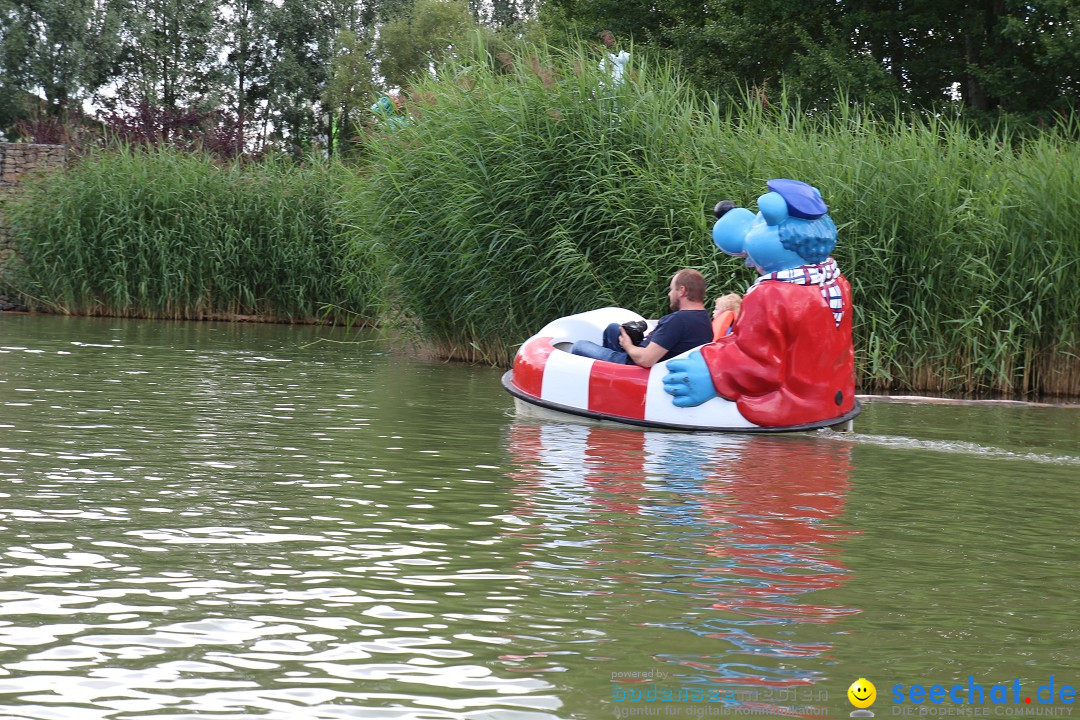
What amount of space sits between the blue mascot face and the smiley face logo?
542cm

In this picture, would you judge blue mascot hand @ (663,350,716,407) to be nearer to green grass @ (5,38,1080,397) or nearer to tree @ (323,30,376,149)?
green grass @ (5,38,1080,397)

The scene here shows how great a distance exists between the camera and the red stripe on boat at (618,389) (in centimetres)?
882

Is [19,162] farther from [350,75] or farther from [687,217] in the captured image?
[350,75]

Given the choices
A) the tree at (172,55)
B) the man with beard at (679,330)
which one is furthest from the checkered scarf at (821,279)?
the tree at (172,55)

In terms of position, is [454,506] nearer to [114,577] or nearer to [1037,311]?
[114,577]

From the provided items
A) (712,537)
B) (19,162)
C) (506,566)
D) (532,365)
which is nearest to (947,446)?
(532,365)

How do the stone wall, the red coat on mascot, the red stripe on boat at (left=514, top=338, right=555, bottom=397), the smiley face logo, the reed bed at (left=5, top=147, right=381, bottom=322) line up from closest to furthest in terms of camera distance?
the smiley face logo
the red coat on mascot
the red stripe on boat at (left=514, top=338, right=555, bottom=397)
the reed bed at (left=5, top=147, right=381, bottom=322)
the stone wall

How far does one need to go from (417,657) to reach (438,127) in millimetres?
10063

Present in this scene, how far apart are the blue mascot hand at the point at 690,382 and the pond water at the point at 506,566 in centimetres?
26

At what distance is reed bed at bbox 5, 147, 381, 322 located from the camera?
1853 cm

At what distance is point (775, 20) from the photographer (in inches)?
914

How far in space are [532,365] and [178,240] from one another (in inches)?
413

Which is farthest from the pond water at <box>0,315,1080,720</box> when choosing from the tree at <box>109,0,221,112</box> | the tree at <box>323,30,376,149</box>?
the tree at <box>109,0,221,112</box>

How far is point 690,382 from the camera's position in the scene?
28.5 ft
